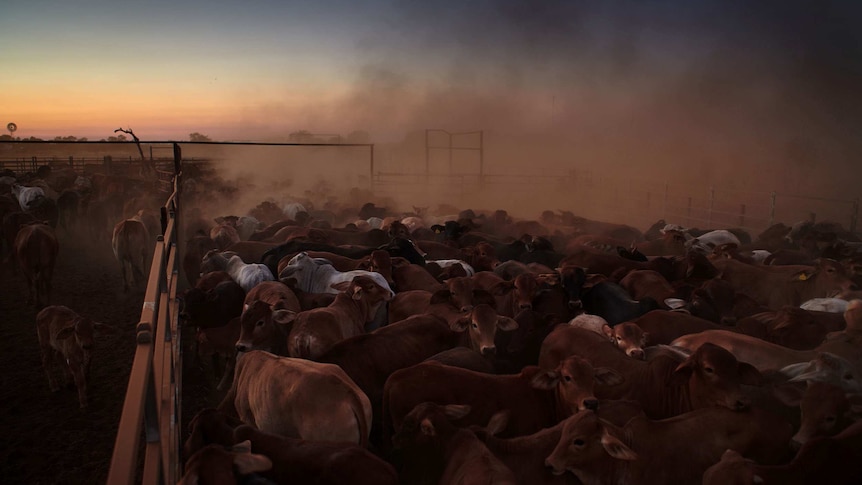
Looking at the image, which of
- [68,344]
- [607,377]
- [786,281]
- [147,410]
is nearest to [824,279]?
[786,281]

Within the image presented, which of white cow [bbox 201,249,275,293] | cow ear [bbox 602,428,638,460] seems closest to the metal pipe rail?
cow ear [bbox 602,428,638,460]

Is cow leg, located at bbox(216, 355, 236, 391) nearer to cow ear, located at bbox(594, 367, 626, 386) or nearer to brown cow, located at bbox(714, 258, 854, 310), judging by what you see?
cow ear, located at bbox(594, 367, 626, 386)

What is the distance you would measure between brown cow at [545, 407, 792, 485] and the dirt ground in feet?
10.9

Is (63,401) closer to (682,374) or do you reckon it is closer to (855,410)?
(682,374)

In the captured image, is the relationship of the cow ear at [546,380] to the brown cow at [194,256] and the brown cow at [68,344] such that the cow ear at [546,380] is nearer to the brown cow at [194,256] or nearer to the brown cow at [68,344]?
the brown cow at [68,344]

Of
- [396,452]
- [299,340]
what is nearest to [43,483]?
[299,340]

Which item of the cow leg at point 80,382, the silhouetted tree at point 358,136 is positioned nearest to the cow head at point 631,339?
the cow leg at point 80,382

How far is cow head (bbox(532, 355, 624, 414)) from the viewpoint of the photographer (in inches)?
161

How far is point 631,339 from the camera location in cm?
526

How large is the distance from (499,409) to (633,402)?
0.82 metres

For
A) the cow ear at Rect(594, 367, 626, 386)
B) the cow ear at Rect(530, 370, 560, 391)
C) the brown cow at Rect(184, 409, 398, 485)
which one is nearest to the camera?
the brown cow at Rect(184, 409, 398, 485)

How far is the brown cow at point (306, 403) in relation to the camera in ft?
12.3

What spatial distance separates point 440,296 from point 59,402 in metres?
3.54

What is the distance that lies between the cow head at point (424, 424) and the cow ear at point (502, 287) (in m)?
3.00
